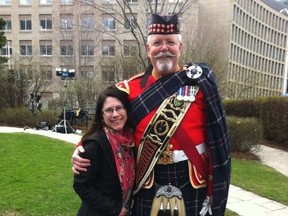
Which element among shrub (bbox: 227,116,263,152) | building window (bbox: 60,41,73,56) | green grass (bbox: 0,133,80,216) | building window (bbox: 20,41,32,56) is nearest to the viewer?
green grass (bbox: 0,133,80,216)

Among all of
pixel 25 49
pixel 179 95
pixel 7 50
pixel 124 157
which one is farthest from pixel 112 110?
pixel 25 49

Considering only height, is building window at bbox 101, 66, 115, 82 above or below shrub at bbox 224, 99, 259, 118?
above

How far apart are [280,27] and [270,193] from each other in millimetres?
72146

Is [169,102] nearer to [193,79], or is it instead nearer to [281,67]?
[193,79]

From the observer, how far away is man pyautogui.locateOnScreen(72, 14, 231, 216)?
2.10m

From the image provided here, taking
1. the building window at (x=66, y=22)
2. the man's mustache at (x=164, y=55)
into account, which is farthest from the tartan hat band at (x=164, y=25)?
the building window at (x=66, y=22)

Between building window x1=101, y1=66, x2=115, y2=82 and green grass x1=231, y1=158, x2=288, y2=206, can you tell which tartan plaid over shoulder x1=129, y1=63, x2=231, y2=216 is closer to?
green grass x1=231, y1=158, x2=288, y2=206

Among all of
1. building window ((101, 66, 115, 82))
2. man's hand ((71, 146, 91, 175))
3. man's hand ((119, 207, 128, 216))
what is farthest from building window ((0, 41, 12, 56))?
man's hand ((119, 207, 128, 216))

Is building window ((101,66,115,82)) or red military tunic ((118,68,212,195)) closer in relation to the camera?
red military tunic ((118,68,212,195))

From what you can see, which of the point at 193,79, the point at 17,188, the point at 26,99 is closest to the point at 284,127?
the point at 17,188

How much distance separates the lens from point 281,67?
73312mm

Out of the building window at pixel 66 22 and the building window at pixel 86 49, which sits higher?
the building window at pixel 66 22

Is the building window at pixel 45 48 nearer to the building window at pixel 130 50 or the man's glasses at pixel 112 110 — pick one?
the building window at pixel 130 50

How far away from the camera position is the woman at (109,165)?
2135mm
